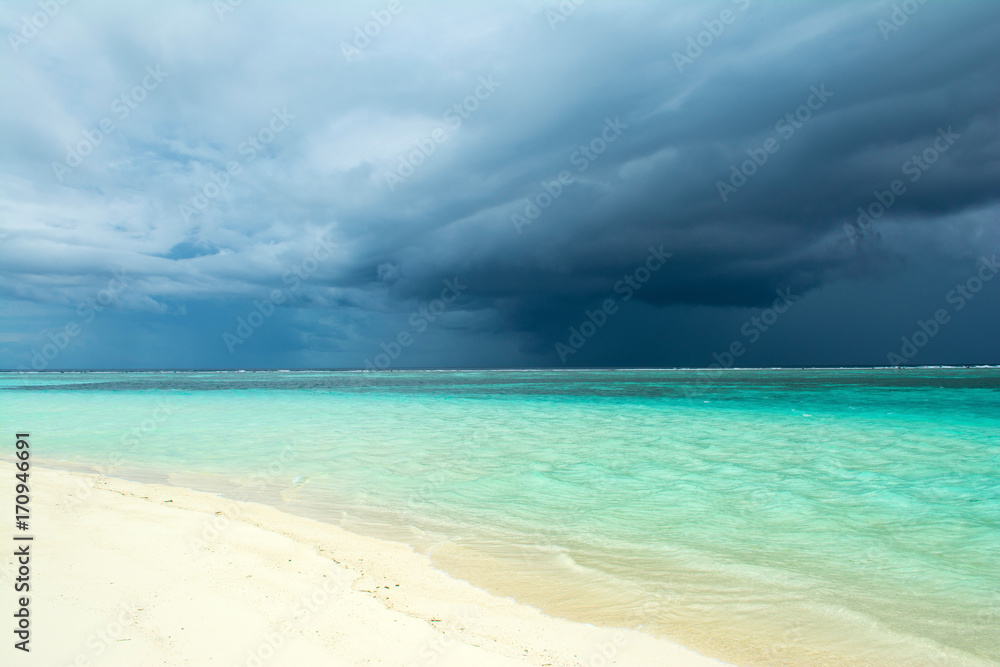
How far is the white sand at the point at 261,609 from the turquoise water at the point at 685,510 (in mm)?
589

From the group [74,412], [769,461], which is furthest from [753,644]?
[74,412]

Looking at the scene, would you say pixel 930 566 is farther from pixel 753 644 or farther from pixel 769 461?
pixel 769 461

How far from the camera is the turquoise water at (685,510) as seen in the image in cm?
470

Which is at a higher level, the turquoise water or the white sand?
the white sand

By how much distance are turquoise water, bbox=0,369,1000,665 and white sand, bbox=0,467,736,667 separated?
0.59m

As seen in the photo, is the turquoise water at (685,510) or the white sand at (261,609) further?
the turquoise water at (685,510)

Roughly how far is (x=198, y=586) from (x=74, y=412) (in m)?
30.2

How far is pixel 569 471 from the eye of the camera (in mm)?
11242

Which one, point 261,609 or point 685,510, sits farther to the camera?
point 685,510

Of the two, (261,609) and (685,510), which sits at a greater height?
(261,609)

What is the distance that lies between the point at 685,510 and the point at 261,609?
6529 mm

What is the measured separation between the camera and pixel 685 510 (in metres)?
8.22

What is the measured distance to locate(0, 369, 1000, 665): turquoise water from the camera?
4699 millimetres

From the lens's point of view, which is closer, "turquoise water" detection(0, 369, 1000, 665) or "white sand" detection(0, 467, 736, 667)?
"white sand" detection(0, 467, 736, 667)
